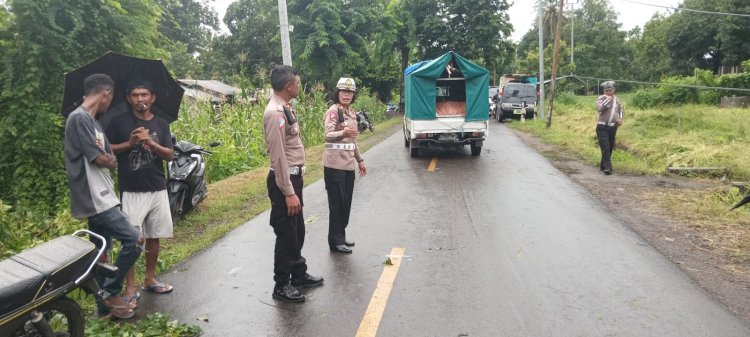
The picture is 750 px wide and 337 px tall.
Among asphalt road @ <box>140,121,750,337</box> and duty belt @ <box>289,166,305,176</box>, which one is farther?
duty belt @ <box>289,166,305,176</box>

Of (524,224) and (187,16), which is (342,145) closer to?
(524,224)

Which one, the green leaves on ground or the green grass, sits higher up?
the green leaves on ground

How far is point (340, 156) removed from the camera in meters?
5.55

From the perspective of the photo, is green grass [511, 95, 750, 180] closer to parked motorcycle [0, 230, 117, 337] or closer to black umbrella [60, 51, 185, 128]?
black umbrella [60, 51, 185, 128]

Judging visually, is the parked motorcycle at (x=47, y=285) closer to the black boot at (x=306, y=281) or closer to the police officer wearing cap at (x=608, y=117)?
the black boot at (x=306, y=281)

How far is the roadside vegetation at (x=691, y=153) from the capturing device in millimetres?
6668

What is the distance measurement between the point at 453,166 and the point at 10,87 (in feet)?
27.8

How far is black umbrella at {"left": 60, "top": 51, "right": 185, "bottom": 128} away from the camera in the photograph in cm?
414

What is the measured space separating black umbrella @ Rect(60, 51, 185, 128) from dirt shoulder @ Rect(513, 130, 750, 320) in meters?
5.04

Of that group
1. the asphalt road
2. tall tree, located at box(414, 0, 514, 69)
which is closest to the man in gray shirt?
→ the asphalt road

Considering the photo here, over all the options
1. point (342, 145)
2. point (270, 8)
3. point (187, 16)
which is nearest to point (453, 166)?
point (342, 145)

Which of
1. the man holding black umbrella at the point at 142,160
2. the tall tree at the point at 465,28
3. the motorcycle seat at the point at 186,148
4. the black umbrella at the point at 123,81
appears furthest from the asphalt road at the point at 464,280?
the tall tree at the point at 465,28

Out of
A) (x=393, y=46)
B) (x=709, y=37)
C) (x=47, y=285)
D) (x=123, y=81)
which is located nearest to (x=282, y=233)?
(x=47, y=285)

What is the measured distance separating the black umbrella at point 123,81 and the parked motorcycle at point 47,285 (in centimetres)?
126
